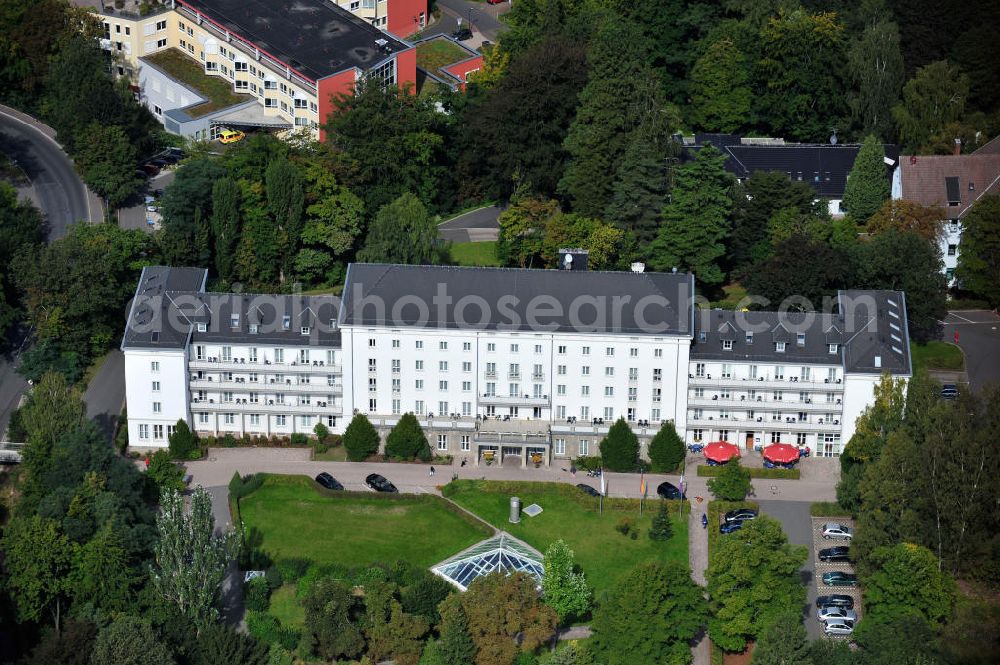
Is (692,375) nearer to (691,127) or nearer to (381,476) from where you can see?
(381,476)

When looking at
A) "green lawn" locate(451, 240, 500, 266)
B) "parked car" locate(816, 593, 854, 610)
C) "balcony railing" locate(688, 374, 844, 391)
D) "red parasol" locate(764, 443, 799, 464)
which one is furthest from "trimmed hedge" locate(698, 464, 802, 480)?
"green lawn" locate(451, 240, 500, 266)

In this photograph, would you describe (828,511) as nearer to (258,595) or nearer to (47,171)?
(258,595)

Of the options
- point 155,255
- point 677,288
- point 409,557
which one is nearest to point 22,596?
point 409,557

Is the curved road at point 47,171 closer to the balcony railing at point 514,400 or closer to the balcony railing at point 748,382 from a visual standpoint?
the balcony railing at point 514,400

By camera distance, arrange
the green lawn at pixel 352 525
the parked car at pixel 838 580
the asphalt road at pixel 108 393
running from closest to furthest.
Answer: the parked car at pixel 838 580, the green lawn at pixel 352 525, the asphalt road at pixel 108 393

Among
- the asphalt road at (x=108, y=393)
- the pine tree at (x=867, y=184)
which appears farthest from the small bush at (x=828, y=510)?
the asphalt road at (x=108, y=393)

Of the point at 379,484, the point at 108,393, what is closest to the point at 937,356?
the point at 379,484
